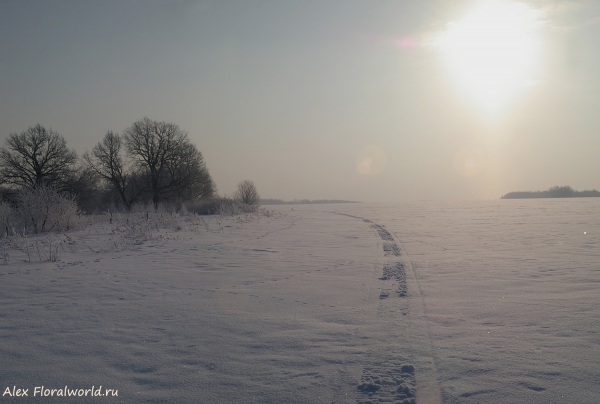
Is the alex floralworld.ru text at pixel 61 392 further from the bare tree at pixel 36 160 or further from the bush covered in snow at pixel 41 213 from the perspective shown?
the bare tree at pixel 36 160

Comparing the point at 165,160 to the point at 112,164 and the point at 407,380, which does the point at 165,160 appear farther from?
the point at 407,380

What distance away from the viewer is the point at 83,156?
113 feet

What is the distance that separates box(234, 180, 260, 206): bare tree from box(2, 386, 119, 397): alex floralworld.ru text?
111 ft

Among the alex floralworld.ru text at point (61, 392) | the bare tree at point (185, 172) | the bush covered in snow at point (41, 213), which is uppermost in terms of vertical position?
the bare tree at point (185, 172)

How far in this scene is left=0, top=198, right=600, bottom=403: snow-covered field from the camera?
2.80 meters

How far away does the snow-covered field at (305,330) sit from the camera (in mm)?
2801

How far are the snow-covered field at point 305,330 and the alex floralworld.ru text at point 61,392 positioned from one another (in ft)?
0.08

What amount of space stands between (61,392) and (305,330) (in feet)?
7.27

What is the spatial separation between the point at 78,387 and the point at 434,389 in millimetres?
2701

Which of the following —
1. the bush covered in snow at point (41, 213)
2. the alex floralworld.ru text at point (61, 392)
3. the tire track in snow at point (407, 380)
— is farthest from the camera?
the bush covered in snow at point (41, 213)

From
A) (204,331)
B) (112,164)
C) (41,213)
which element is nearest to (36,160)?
(112,164)

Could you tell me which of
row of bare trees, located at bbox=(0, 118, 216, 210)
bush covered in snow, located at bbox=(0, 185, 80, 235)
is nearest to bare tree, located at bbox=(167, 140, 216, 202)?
row of bare trees, located at bbox=(0, 118, 216, 210)

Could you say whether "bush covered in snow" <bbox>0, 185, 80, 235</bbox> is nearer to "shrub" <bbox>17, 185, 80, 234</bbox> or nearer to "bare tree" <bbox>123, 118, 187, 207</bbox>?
"shrub" <bbox>17, 185, 80, 234</bbox>

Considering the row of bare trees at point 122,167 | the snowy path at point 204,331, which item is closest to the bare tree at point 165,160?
the row of bare trees at point 122,167
